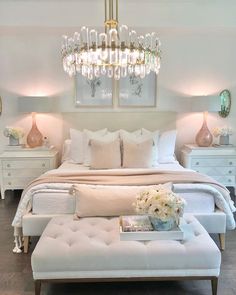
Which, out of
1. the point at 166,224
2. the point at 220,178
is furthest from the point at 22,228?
the point at 220,178

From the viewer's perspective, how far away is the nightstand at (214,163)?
484 cm

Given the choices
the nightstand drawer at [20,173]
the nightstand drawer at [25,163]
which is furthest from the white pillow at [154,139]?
the nightstand drawer at [20,173]

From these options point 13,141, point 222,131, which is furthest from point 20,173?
point 222,131

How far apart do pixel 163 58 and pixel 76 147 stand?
214 cm

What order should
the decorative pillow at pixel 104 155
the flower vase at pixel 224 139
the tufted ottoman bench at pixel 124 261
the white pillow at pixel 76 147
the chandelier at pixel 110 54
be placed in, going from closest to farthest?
the tufted ottoman bench at pixel 124 261 → the chandelier at pixel 110 54 → the decorative pillow at pixel 104 155 → the white pillow at pixel 76 147 → the flower vase at pixel 224 139

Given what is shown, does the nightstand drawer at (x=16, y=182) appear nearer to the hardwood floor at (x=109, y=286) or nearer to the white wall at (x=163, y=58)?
the white wall at (x=163, y=58)

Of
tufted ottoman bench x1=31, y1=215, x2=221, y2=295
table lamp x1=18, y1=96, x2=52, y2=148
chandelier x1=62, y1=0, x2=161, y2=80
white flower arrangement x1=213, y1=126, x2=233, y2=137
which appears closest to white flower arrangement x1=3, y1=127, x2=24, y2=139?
table lamp x1=18, y1=96, x2=52, y2=148

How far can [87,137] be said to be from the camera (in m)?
4.79

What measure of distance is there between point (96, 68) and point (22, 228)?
1.93 metres

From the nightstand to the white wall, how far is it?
1.97 feet

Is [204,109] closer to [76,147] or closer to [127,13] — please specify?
[127,13]

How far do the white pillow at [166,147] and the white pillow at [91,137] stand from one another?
729 mm

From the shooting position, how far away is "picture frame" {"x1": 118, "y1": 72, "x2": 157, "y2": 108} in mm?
5258

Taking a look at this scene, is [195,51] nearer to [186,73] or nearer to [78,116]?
[186,73]
